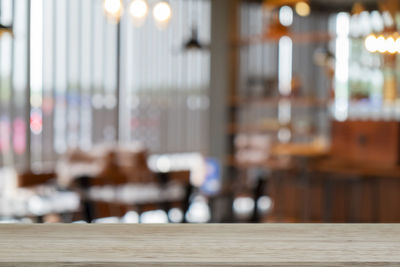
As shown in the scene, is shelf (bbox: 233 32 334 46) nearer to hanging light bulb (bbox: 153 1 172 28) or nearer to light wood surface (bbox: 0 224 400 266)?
hanging light bulb (bbox: 153 1 172 28)

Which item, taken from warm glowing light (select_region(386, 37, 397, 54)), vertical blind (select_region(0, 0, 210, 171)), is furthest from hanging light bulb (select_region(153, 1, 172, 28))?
vertical blind (select_region(0, 0, 210, 171))

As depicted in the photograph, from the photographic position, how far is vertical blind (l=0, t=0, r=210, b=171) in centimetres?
880

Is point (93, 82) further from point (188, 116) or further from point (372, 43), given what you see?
point (372, 43)

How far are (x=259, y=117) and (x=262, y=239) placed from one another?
9977mm

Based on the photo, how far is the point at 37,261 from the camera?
1.28m

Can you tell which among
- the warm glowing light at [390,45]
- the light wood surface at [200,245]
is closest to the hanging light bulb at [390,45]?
the warm glowing light at [390,45]

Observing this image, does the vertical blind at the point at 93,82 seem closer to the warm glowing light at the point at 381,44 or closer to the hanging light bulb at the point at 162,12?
the hanging light bulb at the point at 162,12

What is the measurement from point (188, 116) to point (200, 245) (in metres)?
9.40

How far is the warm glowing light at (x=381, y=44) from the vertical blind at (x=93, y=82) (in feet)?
13.4

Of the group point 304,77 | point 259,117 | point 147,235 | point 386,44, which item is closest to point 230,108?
point 259,117

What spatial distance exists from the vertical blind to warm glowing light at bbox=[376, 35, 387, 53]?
409 cm

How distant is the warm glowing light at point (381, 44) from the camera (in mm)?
5957

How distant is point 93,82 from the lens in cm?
968

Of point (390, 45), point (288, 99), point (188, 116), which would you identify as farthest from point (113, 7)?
point (188, 116)
